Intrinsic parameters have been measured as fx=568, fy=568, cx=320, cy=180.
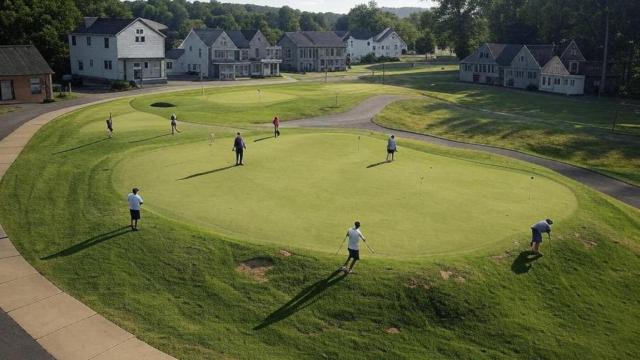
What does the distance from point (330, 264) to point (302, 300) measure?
198 centimetres

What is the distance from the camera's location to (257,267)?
72.7 ft

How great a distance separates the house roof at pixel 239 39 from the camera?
118 metres

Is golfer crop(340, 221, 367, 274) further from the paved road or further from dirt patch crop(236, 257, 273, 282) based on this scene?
the paved road

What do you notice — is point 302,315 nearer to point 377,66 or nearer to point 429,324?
point 429,324

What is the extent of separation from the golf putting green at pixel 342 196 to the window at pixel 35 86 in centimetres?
3618

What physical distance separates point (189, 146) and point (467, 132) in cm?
3335

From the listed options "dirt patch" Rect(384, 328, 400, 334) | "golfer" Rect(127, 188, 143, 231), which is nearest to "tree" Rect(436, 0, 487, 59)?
"golfer" Rect(127, 188, 143, 231)

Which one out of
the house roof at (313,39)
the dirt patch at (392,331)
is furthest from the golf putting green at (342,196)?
the house roof at (313,39)

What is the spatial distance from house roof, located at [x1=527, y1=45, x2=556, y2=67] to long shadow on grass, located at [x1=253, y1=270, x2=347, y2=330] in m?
95.2

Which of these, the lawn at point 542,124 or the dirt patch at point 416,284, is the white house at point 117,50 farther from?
the dirt patch at point 416,284

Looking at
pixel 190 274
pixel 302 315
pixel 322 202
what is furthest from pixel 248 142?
pixel 302 315

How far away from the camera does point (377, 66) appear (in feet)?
501

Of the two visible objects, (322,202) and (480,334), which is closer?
(480,334)

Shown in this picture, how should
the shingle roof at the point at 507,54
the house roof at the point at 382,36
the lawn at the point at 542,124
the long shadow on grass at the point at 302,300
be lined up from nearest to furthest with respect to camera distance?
the long shadow on grass at the point at 302,300
the lawn at the point at 542,124
the shingle roof at the point at 507,54
the house roof at the point at 382,36
